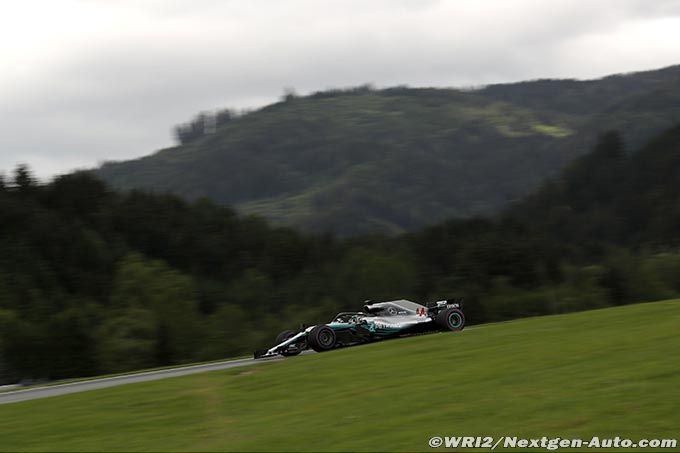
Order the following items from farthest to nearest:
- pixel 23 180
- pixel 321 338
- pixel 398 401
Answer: pixel 23 180 < pixel 321 338 < pixel 398 401

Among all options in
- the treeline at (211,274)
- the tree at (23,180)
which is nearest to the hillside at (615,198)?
the treeline at (211,274)

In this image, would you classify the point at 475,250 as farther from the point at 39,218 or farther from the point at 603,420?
the point at 603,420

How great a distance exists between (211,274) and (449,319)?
79.8m

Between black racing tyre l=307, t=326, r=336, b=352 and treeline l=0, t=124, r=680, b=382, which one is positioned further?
treeline l=0, t=124, r=680, b=382

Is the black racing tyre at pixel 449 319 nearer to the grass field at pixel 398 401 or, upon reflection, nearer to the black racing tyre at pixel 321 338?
the black racing tyre at pixel 321 338

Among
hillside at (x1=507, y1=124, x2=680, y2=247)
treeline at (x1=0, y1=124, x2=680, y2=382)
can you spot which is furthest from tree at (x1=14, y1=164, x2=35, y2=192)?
hillside at (x1=507, y1=124, x2=680, y2=247)

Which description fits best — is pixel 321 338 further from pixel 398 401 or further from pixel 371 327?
pixel 398 401

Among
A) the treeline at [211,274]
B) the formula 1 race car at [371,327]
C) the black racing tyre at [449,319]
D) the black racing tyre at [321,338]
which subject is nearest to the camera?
the black racing tyre at [321,338]

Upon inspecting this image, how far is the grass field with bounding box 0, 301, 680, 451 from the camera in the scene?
12.8m

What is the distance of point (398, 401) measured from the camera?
15148 mm

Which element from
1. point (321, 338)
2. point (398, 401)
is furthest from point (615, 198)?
point (398, 401)

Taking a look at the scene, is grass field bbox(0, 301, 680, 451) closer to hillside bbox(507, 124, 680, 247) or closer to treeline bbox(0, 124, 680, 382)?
treeline bbox(0, 124, 680, 382)

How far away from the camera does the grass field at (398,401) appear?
1284 cm

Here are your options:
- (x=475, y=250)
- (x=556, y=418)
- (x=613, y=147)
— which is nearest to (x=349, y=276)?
(x=475, y=250)
